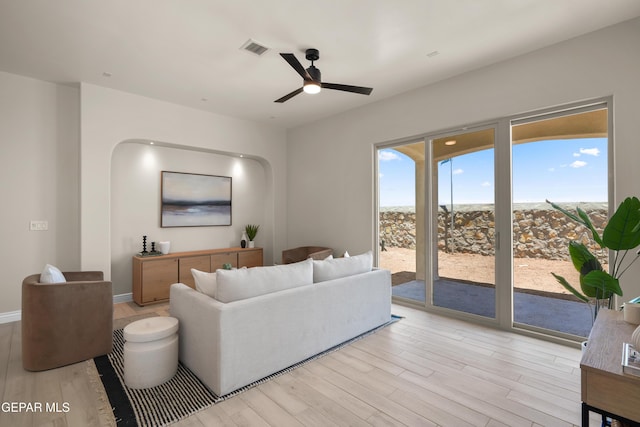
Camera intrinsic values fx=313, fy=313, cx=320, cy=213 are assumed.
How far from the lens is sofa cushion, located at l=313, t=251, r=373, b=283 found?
10.00 ft

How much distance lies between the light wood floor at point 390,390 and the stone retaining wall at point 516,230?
0.99 meters

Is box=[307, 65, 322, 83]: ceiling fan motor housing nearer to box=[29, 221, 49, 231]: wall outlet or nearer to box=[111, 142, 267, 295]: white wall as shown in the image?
box=[111, 142, 267, 295]: white wall

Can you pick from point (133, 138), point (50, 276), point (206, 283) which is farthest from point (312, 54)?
point (50, 276)

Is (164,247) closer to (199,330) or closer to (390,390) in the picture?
(199,330)

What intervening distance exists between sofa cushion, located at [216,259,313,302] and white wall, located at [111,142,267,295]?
3239 millimetres

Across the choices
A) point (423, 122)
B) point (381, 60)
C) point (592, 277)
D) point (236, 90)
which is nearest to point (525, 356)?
point (592, 277)

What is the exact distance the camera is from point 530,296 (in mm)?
3463

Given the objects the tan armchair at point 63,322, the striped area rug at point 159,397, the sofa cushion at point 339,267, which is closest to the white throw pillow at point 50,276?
the tan armchair at point 63,322

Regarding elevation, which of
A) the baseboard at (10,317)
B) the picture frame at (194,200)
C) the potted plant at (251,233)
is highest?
the picture frame at (194,200)

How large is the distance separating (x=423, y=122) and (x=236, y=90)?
2.62 meters

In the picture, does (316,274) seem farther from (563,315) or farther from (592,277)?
(563,315)

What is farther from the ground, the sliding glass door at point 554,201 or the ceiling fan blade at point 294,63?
the ceiling fan blade at point 294,63

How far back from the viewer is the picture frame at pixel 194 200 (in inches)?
203
